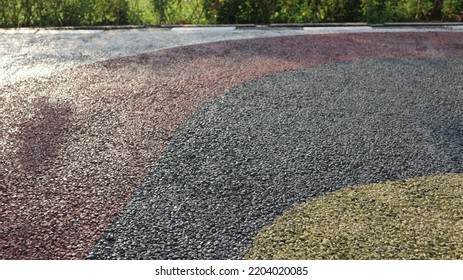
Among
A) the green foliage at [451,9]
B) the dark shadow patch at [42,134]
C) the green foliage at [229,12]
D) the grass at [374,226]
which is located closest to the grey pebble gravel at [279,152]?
the grass at [374,226]

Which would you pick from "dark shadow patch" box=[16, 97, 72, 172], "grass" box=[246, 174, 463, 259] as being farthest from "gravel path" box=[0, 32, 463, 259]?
"grass" box=[246, 174, 463, 259]

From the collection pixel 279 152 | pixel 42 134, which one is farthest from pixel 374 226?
pixel 42 134

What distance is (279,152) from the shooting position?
3.75 m

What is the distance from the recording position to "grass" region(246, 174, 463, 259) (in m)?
2.65

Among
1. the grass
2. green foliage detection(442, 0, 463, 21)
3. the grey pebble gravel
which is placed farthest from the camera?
green foliage detection(442, 0, 463, 21)

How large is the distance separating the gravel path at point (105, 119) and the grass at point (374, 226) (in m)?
0.24

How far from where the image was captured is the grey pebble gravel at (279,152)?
2834 millimetres

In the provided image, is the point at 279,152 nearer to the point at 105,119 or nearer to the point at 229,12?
the point at 105,119

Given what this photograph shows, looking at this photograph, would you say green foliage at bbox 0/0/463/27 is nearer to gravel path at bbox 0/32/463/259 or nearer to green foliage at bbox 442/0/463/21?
green foliage at bbox 442/0/463/21

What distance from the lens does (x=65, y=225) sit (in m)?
2.87

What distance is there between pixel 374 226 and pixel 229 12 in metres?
5.88

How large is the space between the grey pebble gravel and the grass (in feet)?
0.35

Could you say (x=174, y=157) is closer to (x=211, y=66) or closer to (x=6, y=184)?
(x=6, y=184)

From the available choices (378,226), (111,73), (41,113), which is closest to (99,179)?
(41,113)
